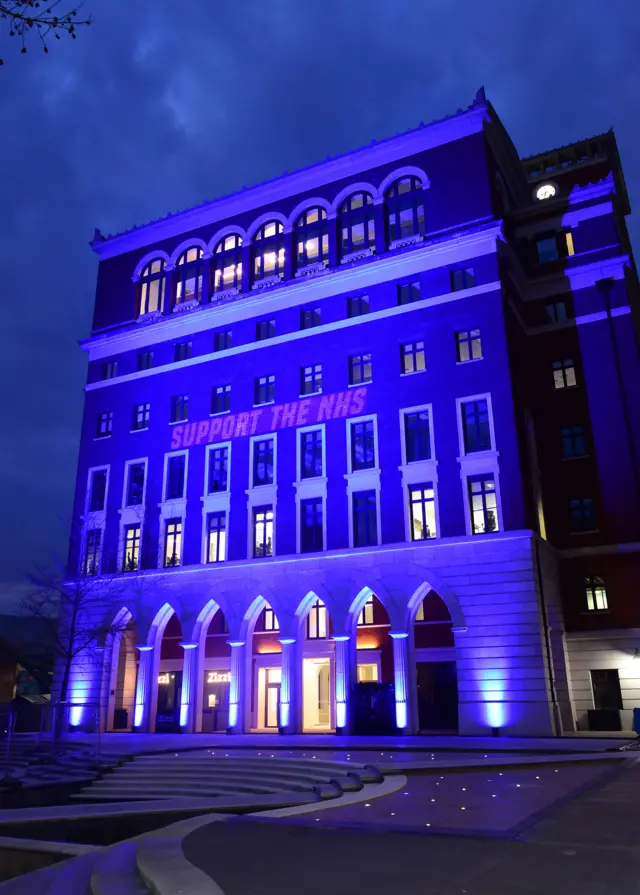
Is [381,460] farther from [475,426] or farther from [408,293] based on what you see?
[408,293]

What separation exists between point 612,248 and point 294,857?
3402cm

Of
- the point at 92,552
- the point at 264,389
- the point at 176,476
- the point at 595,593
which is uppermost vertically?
the point at 264,389

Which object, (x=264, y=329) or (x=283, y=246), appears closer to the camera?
(x=264, y=329)

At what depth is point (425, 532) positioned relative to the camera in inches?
1208

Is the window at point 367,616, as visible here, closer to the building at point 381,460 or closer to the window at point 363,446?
the building at point 381,460

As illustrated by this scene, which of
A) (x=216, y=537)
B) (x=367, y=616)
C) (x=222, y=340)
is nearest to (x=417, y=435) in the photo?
(x=367, y=616)

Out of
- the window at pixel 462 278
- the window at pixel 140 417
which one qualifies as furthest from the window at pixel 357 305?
the window at pixel 140 417

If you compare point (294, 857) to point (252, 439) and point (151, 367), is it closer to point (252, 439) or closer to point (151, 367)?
point (252, 439)

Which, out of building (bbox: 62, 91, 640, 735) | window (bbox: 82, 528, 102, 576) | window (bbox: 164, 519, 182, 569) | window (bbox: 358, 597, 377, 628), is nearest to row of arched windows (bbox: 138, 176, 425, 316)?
building (bbox: 62, 91, 640, 735)

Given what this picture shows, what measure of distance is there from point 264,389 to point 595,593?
1831 centimetres

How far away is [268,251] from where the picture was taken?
1527 inches

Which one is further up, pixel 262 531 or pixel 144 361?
pixel 144 361

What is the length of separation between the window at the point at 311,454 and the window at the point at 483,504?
7291mm

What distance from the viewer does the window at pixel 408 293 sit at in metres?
34.0
